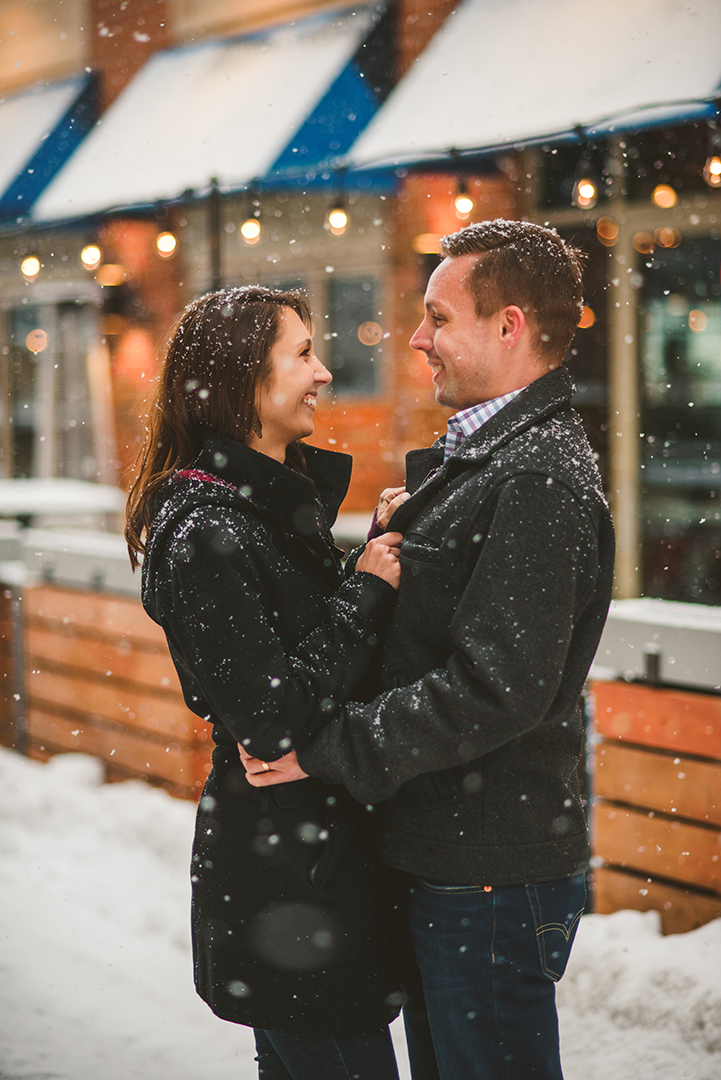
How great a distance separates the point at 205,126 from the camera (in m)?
5.88

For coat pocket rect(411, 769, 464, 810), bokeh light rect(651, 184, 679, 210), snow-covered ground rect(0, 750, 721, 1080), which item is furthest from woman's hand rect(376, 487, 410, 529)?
bokeh light rect(651, 184, 679, 210)

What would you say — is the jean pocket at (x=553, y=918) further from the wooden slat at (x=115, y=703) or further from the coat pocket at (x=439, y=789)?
the wooden slat at (x=115, y=703)

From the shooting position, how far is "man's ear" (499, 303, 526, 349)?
6.06 ft

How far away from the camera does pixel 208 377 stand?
1.96 meters

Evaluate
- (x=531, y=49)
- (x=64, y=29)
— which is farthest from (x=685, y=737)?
(x=64, y=29)

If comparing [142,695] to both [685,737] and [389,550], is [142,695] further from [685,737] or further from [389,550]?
[389,550]

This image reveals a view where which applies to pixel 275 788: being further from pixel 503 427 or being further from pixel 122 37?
pixel 122 37

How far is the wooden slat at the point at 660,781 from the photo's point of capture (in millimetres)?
3152

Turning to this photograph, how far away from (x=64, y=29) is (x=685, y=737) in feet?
22.2

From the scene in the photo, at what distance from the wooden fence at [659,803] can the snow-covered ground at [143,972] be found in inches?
3.8

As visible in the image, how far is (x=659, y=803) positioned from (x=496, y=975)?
165cm

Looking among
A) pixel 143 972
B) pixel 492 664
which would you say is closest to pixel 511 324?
pixel 492 664

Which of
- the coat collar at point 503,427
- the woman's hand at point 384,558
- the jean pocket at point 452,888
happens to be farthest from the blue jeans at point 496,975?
the coat collar at point 503,427

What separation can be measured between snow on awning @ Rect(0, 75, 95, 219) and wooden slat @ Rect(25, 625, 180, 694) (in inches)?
125
